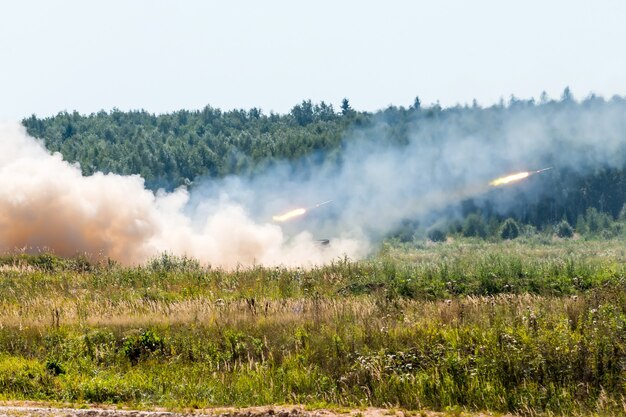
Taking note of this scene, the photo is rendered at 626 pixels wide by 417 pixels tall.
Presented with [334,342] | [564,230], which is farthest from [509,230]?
[334,342]

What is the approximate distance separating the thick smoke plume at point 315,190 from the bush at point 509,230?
14.0 feet

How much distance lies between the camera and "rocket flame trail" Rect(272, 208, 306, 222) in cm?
5615

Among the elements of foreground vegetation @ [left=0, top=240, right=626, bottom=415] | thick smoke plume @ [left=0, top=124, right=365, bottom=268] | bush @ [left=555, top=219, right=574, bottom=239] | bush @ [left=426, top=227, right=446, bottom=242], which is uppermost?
thick smoke plume @ [left=0, top=124, right=365, bottom=268]

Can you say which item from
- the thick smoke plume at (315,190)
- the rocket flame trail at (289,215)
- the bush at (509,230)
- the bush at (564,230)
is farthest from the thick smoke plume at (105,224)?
the bush at (564,230)

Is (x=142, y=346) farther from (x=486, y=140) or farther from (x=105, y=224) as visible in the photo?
(x=486, y=140)

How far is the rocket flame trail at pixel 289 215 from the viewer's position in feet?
184

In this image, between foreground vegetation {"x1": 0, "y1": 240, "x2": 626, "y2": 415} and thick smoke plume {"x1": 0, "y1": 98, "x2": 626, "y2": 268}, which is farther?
thick smoke plume {"x1": 0, "y1": 98, "x2": 626, "y2": 268}

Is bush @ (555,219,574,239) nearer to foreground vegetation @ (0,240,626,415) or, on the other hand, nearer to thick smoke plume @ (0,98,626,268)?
thick smoke plume @ (0,98,626,268)

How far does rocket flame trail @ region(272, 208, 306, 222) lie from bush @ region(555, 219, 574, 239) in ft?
84.4

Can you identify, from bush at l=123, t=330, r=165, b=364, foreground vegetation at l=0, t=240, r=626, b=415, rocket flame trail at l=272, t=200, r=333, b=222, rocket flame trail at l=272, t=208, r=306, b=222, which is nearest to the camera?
foreground vegetation at l=0, t=240, r=626, b=415

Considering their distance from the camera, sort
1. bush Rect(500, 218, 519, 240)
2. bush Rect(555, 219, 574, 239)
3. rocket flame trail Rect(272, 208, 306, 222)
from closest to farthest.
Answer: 1. rocket flame trail Rect(272, 208, 306, 222)
2. bush Rect(500, 218, 519, 240)
3. bush Rect(555, 219, 574, 239)

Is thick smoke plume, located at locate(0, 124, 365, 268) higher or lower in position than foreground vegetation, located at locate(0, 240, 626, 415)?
higher

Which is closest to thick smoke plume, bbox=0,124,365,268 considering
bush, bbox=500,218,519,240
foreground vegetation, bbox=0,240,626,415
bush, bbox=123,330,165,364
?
foreground vegetation, bbox=0,240,626,415

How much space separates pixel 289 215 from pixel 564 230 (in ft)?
93.1
